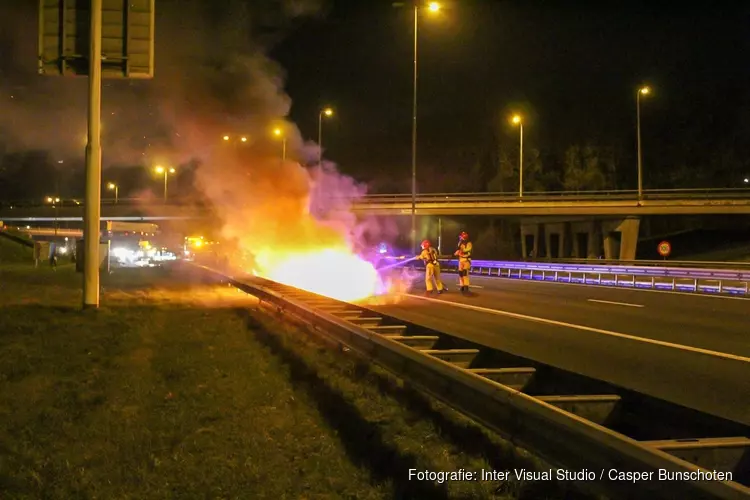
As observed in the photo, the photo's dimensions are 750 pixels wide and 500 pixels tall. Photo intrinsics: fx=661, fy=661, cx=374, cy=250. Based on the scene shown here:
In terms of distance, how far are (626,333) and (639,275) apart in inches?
532

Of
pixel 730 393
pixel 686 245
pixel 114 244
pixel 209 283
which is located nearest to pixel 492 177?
pixel 686 245

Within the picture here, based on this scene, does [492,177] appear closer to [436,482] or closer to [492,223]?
[492,223]

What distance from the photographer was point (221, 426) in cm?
556

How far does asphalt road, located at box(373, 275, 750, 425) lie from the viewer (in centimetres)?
742

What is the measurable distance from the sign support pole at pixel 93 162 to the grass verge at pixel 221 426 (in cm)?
299

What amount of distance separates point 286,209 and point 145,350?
1219cm

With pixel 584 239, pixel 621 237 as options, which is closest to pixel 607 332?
pixel 621 237

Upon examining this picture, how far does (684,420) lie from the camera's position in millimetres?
3820

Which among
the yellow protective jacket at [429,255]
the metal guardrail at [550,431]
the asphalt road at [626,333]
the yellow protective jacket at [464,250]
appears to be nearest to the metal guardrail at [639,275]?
the asphalt road at [626,333]

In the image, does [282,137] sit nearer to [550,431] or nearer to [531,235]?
[550,431]

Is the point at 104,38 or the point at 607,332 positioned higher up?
the point at 104,38

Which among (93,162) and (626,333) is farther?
(93,162)

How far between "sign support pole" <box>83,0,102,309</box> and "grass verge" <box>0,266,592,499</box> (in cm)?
299

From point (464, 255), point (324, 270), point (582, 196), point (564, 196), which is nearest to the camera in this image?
point (464, 255)
